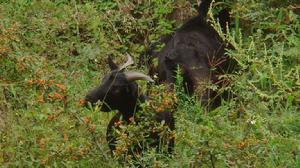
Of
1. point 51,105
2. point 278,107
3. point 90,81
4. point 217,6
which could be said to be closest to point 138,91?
point 51,105

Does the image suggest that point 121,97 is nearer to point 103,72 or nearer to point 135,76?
point 135,76

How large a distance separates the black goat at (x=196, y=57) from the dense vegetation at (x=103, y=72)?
0.34 m

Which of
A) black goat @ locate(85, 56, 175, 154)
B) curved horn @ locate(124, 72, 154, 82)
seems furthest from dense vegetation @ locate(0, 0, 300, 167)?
curved horn @ locate(124, 72, 154, 82)

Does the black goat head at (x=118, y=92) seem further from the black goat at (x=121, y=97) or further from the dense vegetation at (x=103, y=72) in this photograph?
the dense vegetation at (x=103, y=72)

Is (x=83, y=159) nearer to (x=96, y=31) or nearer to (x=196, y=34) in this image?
(x=196, y=34)

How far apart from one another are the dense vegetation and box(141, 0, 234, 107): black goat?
0.34 m

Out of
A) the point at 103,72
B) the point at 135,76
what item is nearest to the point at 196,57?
the point at 103,72

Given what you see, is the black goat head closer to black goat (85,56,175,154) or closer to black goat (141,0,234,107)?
black goat (85,56,175,154)

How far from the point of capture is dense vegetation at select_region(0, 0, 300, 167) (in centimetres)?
600

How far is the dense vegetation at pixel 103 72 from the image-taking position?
6.00 meters

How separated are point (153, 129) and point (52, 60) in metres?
3.82

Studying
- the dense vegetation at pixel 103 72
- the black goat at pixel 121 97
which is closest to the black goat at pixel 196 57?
the dense vegetation at pixel 103 72

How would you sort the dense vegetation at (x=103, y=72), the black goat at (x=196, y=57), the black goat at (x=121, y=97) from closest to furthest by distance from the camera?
the dense vegetation at (x=103, y=72)
the black goat at (x=121, y=97)
the black goat at (x=196, y=57)

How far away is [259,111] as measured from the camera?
6871mm
